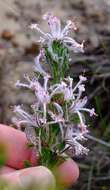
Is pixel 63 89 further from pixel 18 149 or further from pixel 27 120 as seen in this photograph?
pixel 18 149

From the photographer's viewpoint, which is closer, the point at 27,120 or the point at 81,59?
the point at 27,120

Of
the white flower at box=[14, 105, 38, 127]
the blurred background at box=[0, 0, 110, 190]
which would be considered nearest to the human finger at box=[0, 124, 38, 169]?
the white flower at box=[14, 105, 38, 127]

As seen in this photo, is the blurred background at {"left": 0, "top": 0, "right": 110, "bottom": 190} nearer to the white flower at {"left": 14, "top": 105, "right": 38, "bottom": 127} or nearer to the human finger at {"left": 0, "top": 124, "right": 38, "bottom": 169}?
the human finger at {"left": 0, "top": 124, "right": 38, "bottom": 169}

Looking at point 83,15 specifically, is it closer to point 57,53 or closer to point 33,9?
point 33,9

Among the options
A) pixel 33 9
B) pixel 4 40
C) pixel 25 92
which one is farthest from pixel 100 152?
pixel 33 9

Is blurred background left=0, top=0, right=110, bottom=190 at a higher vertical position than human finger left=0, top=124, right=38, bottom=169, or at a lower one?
higher

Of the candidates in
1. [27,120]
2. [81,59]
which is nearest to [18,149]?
[27,120]

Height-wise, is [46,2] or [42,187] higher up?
[46,2]
